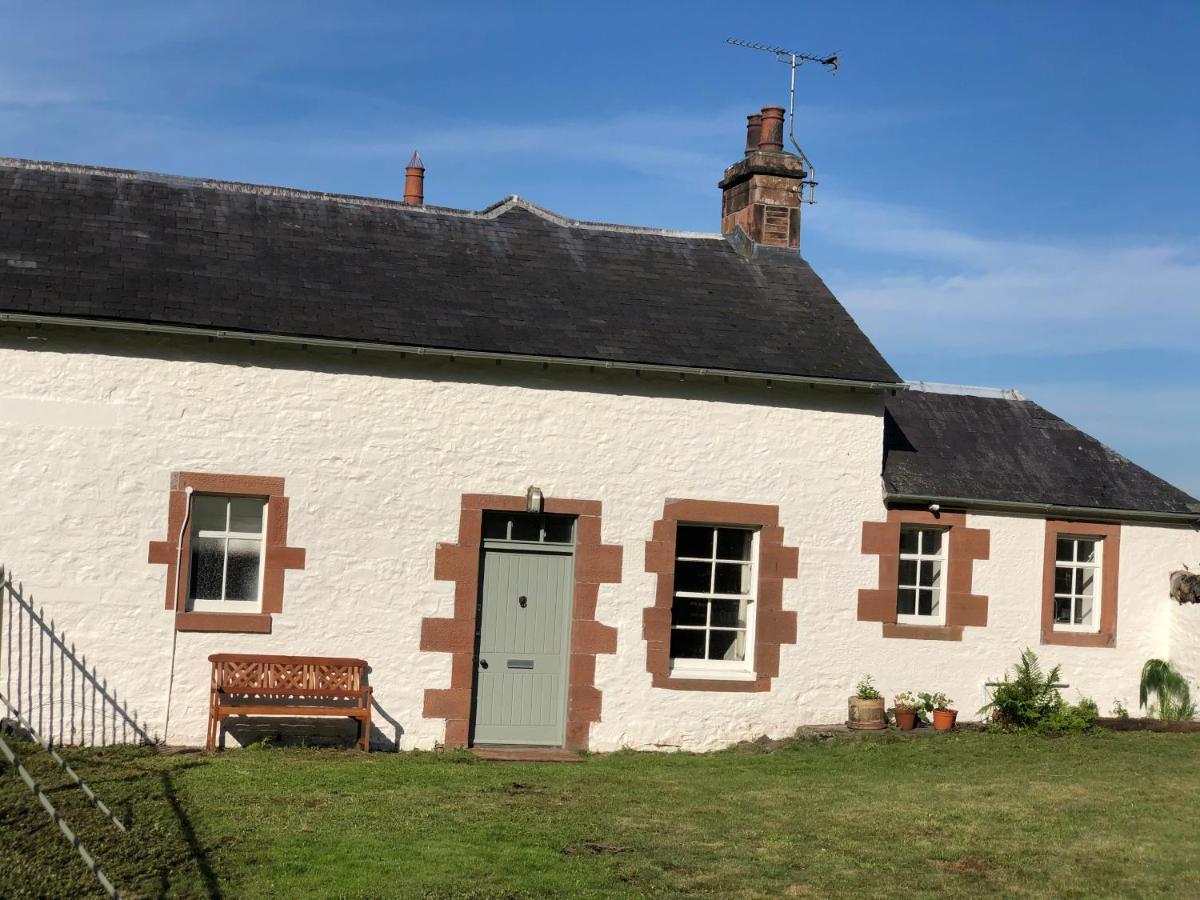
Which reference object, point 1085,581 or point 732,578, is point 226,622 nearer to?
point 732,578

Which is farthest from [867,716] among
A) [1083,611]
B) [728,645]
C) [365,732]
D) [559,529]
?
[365,732]

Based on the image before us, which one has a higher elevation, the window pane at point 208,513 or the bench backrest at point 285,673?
the window pane at point 208,513

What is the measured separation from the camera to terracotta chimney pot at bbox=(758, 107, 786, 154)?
17.1 metres

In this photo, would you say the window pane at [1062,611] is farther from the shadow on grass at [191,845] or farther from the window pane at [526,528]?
the shadow on grass at [191,845]

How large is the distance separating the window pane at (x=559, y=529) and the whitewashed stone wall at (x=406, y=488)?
0.36m

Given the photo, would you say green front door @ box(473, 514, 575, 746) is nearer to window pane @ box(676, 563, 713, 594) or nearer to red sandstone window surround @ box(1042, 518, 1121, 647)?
window pane @ box(676, 563, 713, 594)

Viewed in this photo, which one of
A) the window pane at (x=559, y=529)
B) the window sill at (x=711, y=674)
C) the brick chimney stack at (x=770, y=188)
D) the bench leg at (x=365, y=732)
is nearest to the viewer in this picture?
the bench leg at (x=365, y=732)

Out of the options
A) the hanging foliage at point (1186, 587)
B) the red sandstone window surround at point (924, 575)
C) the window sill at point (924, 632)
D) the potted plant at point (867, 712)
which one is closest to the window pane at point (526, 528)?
the red sandstone window surround at point (924, 575)

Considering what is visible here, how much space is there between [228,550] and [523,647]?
3.01 meters

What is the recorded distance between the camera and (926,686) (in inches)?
597

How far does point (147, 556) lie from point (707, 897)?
22.7 ft

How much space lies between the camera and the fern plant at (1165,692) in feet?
52.1

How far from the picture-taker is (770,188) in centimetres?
1688

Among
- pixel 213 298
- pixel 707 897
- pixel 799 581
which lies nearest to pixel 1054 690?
pixel 799 581
